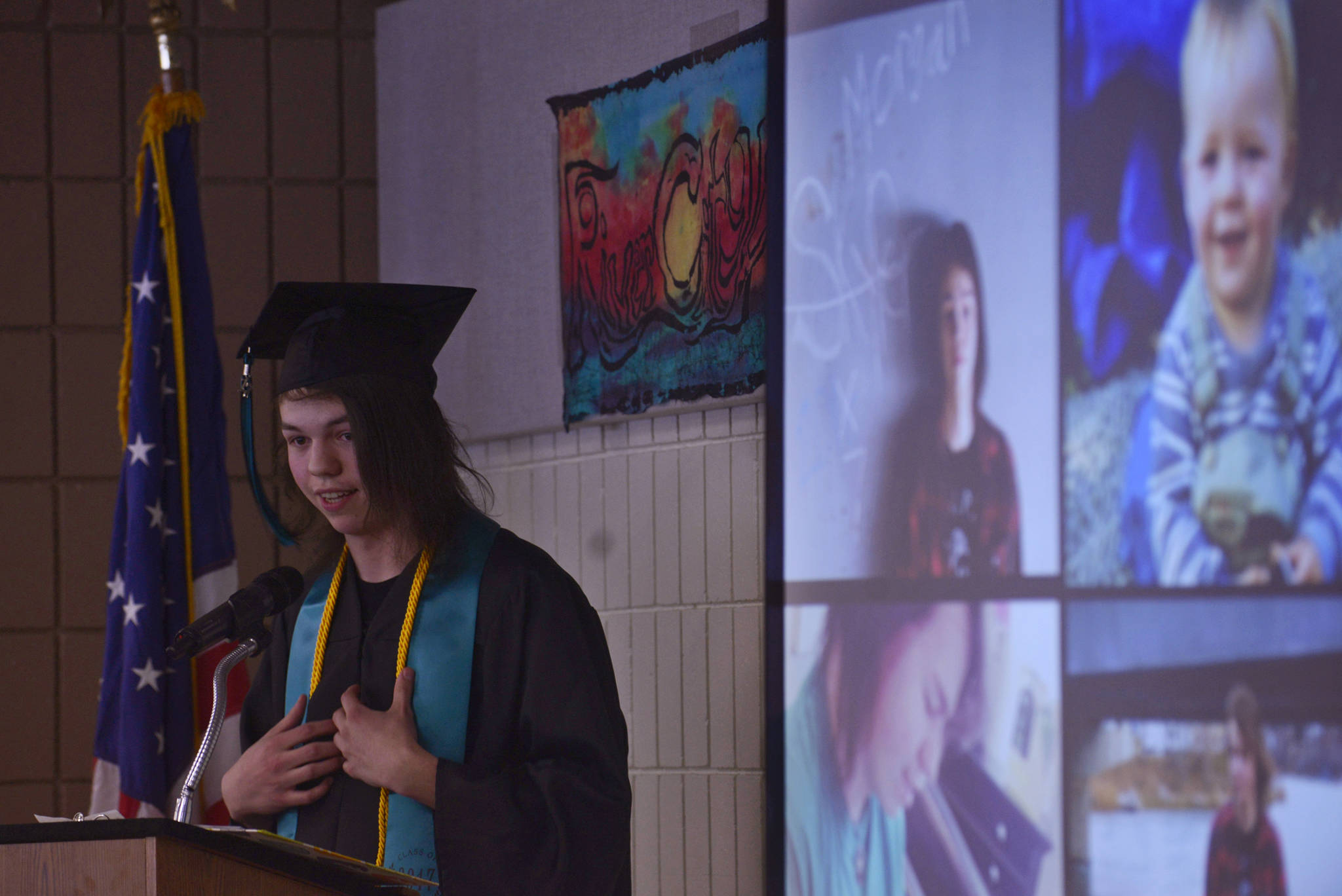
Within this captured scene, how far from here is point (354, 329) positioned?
9.59 feet

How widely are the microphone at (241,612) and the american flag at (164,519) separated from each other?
51.1 inches

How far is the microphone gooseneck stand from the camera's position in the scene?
231 centimetres

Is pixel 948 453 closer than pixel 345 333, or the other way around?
pixel 948 453

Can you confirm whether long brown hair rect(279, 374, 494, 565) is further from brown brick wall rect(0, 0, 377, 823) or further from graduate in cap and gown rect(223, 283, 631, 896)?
brown brick wall rect(0, 0, 377, 823)

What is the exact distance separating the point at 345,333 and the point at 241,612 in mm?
684

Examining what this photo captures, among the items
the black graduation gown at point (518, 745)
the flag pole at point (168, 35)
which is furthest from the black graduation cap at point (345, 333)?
the flag pole at point (168, 35)

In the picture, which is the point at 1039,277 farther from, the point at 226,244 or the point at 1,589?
the point at 1,589

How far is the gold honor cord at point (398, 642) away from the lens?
2.67 metres

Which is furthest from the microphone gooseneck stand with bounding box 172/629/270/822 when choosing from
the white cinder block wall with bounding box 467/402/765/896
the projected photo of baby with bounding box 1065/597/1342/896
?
the projected photo of baby with bounding box 1065/597/1342/896

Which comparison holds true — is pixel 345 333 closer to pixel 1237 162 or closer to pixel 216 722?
pixel 216 722

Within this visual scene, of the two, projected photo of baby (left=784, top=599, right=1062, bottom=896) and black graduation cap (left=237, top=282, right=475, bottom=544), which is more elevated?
black graduation cap (left=237, top=282, right=475, bottom=544)

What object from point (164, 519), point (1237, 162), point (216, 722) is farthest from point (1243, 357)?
point (164, 519)

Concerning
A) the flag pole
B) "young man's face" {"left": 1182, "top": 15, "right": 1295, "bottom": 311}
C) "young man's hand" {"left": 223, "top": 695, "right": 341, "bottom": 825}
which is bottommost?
"young man's hand" {"left": 223, "top": 695, "right": 341, "bottom": 825}

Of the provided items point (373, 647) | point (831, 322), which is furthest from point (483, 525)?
point (831, 322)
